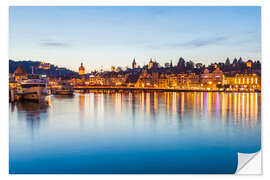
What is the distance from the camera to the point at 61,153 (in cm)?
709

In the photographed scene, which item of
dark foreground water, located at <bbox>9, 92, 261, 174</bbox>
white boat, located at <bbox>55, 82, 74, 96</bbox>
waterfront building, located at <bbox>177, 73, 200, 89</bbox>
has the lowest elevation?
dark foreground water, located at <bbox>9, 92, 261, 174</bbox>

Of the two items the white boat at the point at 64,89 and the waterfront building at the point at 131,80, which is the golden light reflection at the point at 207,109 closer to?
the white boat at the point at 64,89

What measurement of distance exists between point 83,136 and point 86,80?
222 ft

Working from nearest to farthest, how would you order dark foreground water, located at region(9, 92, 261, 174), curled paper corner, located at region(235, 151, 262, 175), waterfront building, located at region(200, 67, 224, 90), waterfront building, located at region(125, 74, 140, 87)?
curled paper corner, located at region(235, 151, 262, 175) → dark foreground water, located at region(9, 92, 261, 174) → waterfront building, located at region(200, 67, 224, 90) → waterfront building, located at region(125, 74, 140, 87)

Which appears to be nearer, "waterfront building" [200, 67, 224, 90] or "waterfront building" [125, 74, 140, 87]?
"waterfront building" [200, 67, 224, 90]

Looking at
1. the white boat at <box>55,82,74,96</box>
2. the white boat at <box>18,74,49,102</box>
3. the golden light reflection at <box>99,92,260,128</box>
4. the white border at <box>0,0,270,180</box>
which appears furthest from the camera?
the white boat at <box>55,82,74,96</box>

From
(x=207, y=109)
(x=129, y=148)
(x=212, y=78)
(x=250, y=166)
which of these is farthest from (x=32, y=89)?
(x=212, y=78)

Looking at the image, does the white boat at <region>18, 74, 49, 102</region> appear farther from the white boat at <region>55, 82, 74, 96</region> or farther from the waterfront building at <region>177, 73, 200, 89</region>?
the waterfront building at <region>177, 73, 200, 89</region>

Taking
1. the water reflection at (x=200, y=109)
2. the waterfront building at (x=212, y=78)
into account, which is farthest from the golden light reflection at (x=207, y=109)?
the waterfront building at (x=212, y=78)

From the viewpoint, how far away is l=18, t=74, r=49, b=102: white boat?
76.6 feet

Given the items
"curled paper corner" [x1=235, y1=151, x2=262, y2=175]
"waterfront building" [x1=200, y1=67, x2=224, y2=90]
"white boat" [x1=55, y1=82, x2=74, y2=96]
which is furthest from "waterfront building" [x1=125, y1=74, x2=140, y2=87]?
"curled paper corner" [x1=235, y1=151, x2=262, y2=175]
